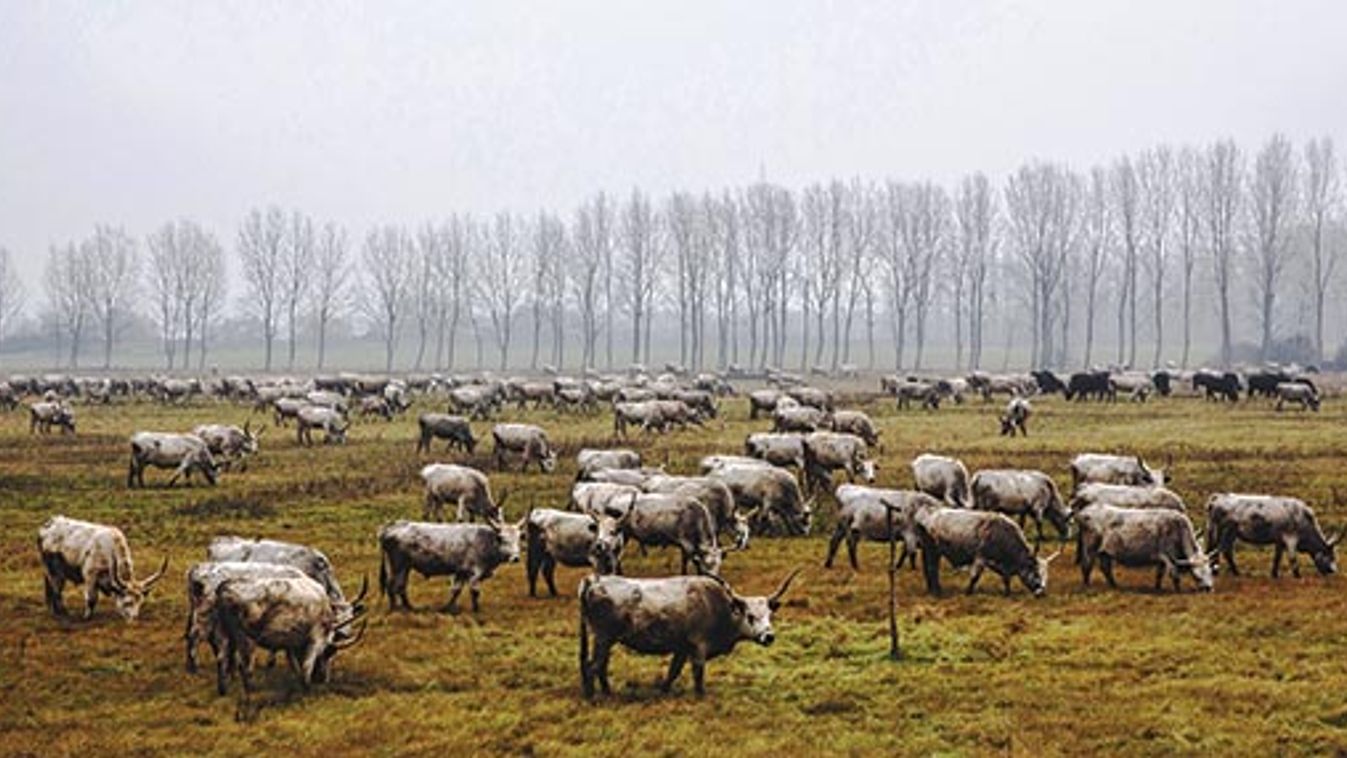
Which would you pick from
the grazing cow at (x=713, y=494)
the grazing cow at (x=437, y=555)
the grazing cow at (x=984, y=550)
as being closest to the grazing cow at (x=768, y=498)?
the grazing cow at (x=713, y=494)

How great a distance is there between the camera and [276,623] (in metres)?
12.2

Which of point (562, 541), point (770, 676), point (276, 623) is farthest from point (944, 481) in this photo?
point (276, 623)

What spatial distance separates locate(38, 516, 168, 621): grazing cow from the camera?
15711 millimetres

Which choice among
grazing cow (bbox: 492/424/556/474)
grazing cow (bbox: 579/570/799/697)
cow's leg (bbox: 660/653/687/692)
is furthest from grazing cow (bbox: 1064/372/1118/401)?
cow's leg (bbox: 660/653/687/692)

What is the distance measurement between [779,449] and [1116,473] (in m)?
7.88

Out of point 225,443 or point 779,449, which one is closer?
point 779,449

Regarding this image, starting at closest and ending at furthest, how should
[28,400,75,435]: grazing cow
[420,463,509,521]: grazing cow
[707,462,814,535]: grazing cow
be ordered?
[707,462,814,535]: grazing cow, [420,463,509,521]: grazing cow, [28,400,75,435]: grazing cow

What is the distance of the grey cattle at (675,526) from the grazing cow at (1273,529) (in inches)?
316

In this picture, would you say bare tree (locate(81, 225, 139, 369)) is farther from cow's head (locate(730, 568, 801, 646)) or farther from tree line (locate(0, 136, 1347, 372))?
cow's head (locate(730, 568, 801, 646))

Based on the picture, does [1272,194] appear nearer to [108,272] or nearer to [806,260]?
[806,260]

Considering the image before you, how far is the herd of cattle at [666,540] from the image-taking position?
489 inches

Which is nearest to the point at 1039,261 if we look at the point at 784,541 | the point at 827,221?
the point at 827,221

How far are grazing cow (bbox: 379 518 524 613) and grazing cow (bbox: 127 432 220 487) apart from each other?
1552 cm

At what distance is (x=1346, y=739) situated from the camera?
10.8 metres
